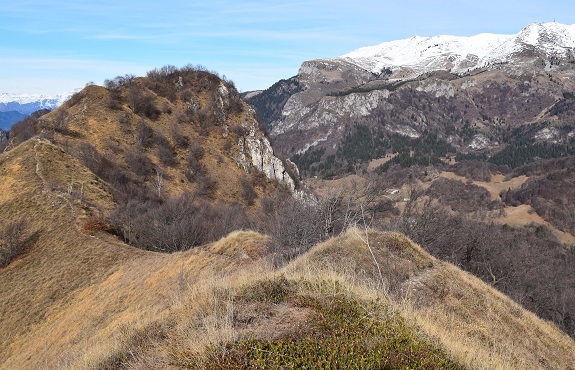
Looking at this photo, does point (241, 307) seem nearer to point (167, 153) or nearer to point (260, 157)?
point (167, 153)

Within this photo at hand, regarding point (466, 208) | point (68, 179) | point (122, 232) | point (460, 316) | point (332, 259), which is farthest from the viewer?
point (466, 208)

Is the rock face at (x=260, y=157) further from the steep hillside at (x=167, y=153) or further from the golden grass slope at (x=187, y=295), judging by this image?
the golden grass slope at (x=187, y=295)

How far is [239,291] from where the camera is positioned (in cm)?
816

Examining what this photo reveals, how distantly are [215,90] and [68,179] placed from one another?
169ft

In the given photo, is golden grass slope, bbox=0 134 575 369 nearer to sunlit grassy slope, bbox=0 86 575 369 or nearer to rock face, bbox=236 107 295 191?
sunlit grassy slope, bbox=0 86 575 369

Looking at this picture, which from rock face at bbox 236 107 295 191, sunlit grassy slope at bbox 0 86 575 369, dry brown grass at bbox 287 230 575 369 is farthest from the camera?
rock face at bbox 236 107 295 191

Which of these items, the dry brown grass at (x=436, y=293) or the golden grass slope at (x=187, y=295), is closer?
the golden grass slope at (x=187, y=295)

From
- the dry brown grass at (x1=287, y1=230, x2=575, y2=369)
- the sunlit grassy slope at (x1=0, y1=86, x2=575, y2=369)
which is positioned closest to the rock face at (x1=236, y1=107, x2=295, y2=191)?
the sunlit grassy slope at (x1=0, y1=86, x2=575, y2=369)

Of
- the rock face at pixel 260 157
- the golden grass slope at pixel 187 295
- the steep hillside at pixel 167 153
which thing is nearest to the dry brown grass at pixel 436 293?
the golden grass slope at pixel 187 295

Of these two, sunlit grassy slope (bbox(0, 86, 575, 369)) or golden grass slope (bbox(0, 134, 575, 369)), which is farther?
golden grass slope (bbox(0, 134, 575, 369))

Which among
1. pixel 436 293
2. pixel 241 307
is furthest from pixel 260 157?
pixel 241 307

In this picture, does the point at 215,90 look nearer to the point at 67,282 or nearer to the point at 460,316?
the point at 67,282

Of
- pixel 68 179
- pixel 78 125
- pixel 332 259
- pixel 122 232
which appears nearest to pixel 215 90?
pixel 78 125

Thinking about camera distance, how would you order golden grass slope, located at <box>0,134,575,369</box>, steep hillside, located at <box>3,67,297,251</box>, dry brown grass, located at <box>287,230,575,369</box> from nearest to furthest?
1. golden grass slope, located at <box>0,134,575,369</box>
2. dry brown grass, located at <box>287,230,575,369</box>
3. steep hillside, located at <box>3,67,297,251</box>
